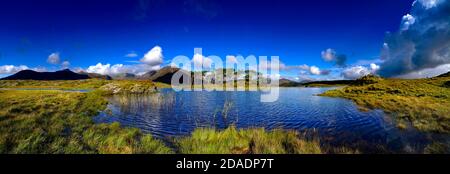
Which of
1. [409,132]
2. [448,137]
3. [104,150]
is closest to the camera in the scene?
[104,150]

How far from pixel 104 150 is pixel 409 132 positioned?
20.3 metres
